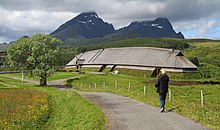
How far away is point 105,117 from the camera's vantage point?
17.5 meters

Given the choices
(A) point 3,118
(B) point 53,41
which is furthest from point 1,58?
(A) point 3,118

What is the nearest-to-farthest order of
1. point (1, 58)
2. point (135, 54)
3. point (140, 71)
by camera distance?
point (140, 71), point (135, 54), point (1, 58)

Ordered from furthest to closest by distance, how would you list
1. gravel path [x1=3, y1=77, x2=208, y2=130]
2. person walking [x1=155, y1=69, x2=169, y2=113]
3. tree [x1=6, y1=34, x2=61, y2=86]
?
1. tree [x1=6, y1=34, x2=61, y2=86]
2. person walking [x1=155, y1=69, x2=169, y2=113]
3. gravel path [x1=3, y1=77, x2=208, y2=130]

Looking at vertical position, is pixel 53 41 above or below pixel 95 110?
above

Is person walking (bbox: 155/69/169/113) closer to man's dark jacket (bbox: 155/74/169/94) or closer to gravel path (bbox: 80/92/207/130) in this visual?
man's dark jacket (bbox: 155/74/169/94)

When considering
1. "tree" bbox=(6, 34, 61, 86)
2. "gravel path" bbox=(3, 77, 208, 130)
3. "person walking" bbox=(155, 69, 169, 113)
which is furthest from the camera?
"tree" bbox=(6, 34, 61, 86)

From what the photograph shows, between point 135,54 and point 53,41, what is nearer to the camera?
point 53,41

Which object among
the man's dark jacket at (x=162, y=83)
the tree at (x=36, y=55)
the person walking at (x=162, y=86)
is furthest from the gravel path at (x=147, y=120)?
the tree at (x=36, y=55)

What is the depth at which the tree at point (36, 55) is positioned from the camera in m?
60.7

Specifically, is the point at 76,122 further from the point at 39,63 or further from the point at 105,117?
the point at 39,63

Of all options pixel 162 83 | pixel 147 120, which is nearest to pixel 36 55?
pixel 162 83

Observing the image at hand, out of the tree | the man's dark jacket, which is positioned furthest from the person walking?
the tree

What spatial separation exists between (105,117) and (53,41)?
48717mm

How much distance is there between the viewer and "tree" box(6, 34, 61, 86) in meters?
60.7
